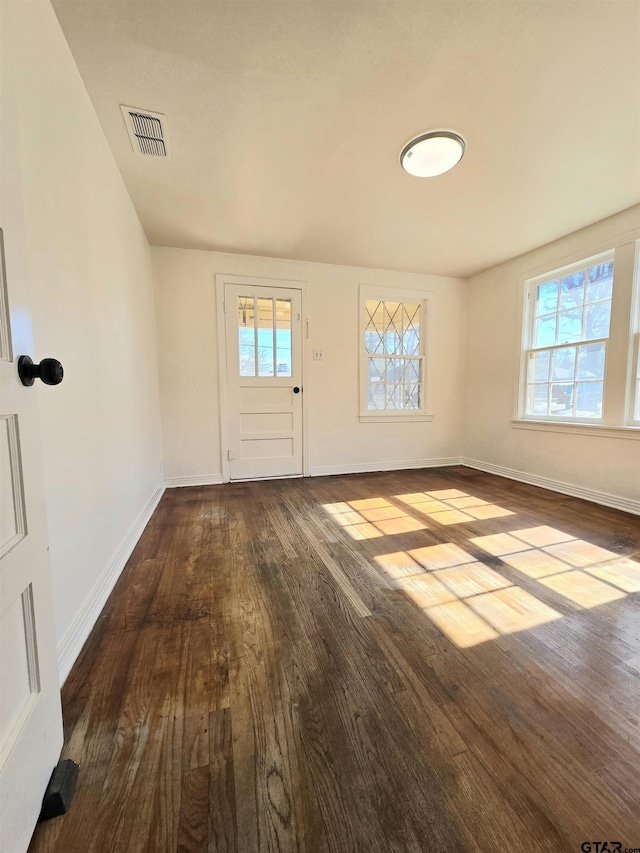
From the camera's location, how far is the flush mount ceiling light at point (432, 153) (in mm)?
1898

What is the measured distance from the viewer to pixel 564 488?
323 cm

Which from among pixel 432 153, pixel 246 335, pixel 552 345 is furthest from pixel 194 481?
pixel 552 345

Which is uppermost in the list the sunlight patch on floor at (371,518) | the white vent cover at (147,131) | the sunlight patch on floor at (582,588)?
the white vent cover at (147,131)

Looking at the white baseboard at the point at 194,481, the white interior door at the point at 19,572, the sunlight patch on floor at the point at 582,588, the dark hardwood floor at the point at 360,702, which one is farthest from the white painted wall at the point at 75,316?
the sunlight patch on floor at the point at 582,588

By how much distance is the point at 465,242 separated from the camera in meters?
3.29

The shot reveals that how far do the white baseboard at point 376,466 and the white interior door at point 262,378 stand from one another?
0.42 m

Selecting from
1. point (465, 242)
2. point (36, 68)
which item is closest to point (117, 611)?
point (36, 68)

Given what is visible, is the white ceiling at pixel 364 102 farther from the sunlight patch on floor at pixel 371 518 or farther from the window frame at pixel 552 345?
the sunlight patch on floor at pixel 371 518

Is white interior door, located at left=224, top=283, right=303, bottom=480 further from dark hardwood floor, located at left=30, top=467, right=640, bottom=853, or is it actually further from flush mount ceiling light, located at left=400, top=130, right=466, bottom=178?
flush mount ceiling light, located at left=400, top=130, right=466, bottom=178

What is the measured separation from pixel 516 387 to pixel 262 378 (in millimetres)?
2886

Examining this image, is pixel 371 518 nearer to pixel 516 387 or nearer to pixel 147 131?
pixel 516 387

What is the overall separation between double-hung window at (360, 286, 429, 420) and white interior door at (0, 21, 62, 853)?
11.4ft

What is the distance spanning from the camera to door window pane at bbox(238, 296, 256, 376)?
11.7ft

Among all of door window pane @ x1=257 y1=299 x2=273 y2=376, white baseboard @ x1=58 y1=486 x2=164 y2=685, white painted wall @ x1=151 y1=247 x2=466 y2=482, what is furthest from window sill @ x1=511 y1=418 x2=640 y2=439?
white baseboard @ x1=58 y1=486 x2=164 y2=685
